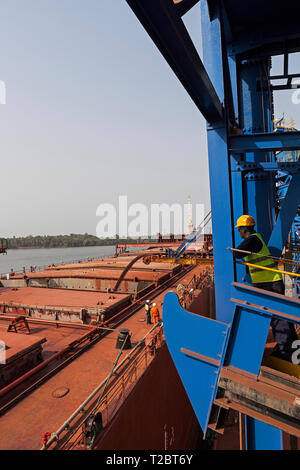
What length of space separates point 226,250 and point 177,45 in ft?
8.92

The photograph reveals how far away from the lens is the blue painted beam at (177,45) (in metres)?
2.08

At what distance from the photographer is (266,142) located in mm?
3668

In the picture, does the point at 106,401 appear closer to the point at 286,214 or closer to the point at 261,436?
the point at 261,436

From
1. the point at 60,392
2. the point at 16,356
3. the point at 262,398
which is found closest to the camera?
the point at 262,398

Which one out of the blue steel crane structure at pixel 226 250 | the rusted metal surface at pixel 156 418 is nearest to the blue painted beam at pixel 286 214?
the blue steel crane structure at pixel 226 250

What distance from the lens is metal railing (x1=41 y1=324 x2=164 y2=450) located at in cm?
371

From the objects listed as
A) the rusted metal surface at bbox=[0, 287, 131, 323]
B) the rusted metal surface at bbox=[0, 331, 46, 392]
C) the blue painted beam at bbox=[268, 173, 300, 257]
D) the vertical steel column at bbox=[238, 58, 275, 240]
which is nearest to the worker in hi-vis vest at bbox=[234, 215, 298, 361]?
the blue painted beam at bbox=[268, 173, 300, 257]

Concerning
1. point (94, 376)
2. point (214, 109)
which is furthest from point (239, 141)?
point (94, 376)

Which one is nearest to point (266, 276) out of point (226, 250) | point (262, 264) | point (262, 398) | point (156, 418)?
point (262, 264)

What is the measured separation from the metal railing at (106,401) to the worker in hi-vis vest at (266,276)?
2.80 metres

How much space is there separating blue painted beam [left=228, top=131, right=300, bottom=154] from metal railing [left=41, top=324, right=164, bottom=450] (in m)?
4.28

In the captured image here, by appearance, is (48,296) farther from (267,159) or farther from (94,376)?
(267,159)

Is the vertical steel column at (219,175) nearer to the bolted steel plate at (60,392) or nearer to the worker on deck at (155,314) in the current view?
the bolted steel plate at (60,392)

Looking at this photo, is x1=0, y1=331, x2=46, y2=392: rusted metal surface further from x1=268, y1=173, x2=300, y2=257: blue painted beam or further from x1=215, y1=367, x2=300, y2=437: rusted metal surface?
x1=268, y1=173, x2=300, y2=257: blue painted beam
